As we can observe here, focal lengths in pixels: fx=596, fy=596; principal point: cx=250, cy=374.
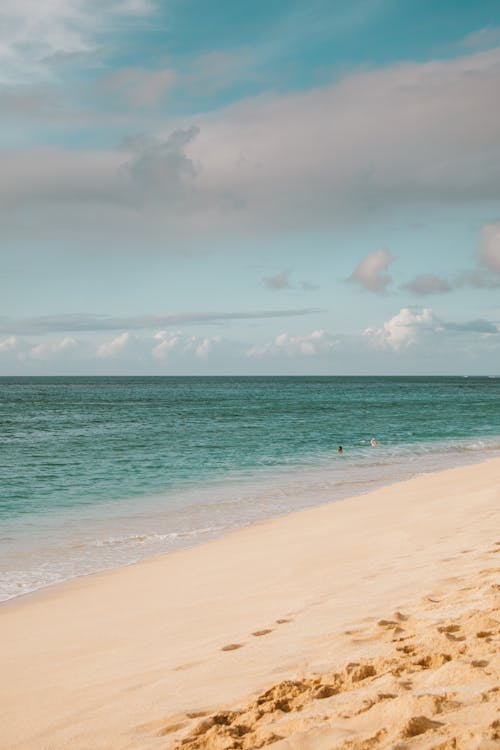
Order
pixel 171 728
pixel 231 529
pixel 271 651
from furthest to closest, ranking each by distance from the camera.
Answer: pixel 231 529 < pixel 271 651 < pixel 171 728

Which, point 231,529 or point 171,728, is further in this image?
point 231,529

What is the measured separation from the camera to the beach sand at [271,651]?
3867 millimetres

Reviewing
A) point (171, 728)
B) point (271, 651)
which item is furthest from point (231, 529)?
point (171, 728)

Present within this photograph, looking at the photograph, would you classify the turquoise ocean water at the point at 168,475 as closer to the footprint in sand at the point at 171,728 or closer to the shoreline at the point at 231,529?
the shoreline at the point at 231,529

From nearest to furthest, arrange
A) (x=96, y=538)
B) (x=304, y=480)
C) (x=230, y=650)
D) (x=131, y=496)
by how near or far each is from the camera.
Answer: (x=230, y=650) < (x=96, y=538) < (x=131, y=496) < (x=304, y=480)

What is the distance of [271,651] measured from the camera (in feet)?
18.1

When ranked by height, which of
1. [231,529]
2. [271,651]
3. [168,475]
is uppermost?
[271,651]

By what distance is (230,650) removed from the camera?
5.75 m

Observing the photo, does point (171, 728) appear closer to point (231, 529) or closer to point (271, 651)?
point (271, 651)

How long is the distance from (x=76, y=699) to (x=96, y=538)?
27.6 feet

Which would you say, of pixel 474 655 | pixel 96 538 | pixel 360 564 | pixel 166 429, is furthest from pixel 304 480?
pixel 166 429

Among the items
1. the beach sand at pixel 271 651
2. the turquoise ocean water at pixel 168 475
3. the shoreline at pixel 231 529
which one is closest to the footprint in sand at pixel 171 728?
the beach sand at pixel 271 651

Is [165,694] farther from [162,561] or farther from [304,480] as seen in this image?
[304,480]

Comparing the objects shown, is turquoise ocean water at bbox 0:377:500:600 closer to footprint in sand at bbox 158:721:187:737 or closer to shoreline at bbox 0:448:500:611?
shoreline at bbox 0:448:500:611
